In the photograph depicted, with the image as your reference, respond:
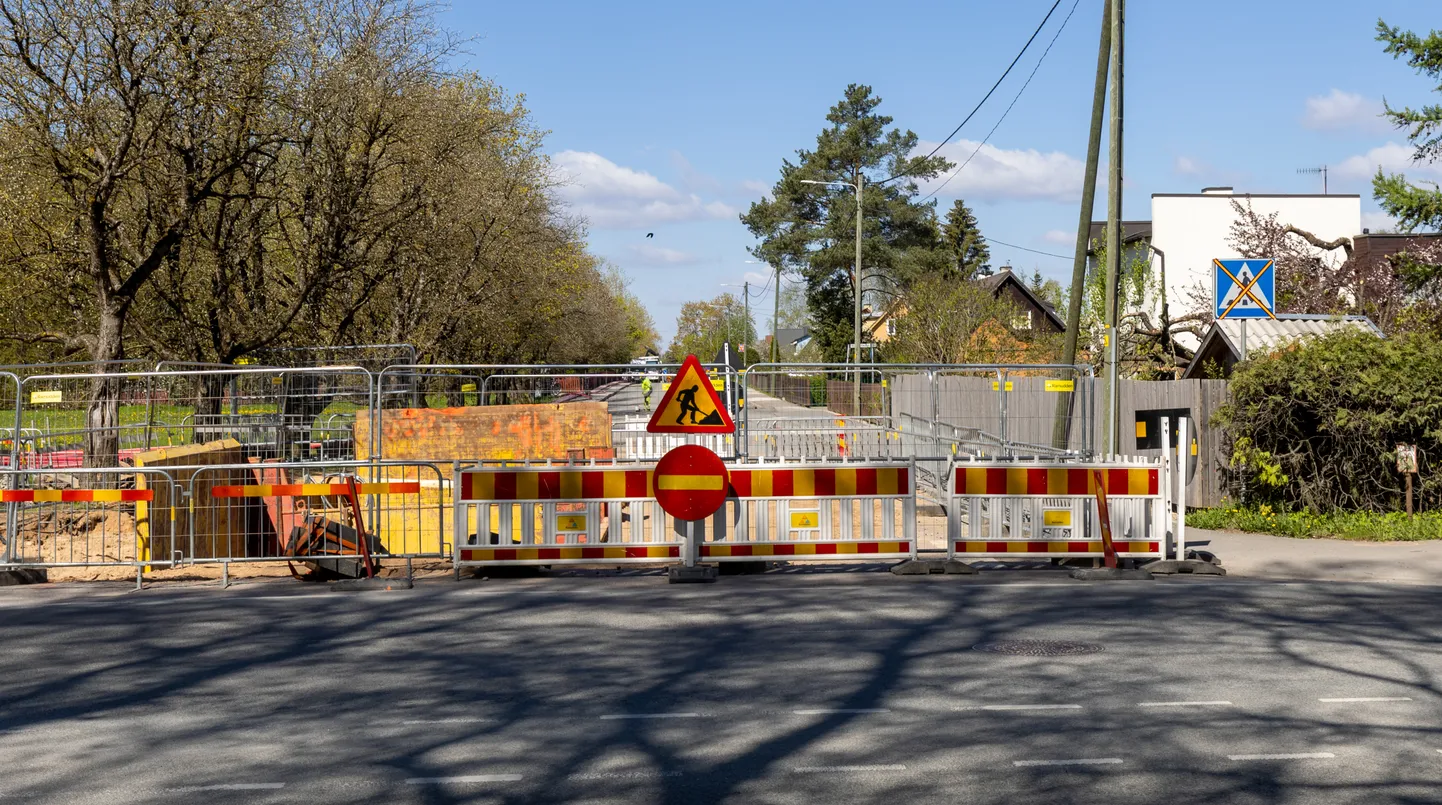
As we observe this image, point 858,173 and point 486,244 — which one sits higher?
point 858,173

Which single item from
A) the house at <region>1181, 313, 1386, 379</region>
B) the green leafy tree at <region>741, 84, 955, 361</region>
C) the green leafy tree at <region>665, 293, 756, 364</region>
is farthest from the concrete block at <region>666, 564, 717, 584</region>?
the green leafy tree at <region>665, 293, 756, 364</region>

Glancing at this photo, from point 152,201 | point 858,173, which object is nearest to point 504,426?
point 152,201

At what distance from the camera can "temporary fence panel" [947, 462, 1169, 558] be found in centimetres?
1359

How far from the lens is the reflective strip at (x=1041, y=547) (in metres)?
13.6

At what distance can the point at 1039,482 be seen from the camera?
13625 mm

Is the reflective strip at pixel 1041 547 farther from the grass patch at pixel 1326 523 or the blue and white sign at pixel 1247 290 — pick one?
the blue and white sign at pixel 1247 290

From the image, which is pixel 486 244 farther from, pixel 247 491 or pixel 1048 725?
pixel 1048 725

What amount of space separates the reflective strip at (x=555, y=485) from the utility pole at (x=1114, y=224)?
639 centimetres

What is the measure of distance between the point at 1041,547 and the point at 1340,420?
17.4 feet

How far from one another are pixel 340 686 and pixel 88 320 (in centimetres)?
2442

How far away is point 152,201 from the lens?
882 inches

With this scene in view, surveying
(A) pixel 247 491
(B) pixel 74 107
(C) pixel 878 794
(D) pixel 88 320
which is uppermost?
(B) pixel 74 107

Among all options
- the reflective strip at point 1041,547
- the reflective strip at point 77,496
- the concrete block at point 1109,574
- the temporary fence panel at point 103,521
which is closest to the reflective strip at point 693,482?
the reflective strip at point 1041,547

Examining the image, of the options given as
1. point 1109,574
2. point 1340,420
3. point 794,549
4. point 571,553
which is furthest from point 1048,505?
point 1340,420
